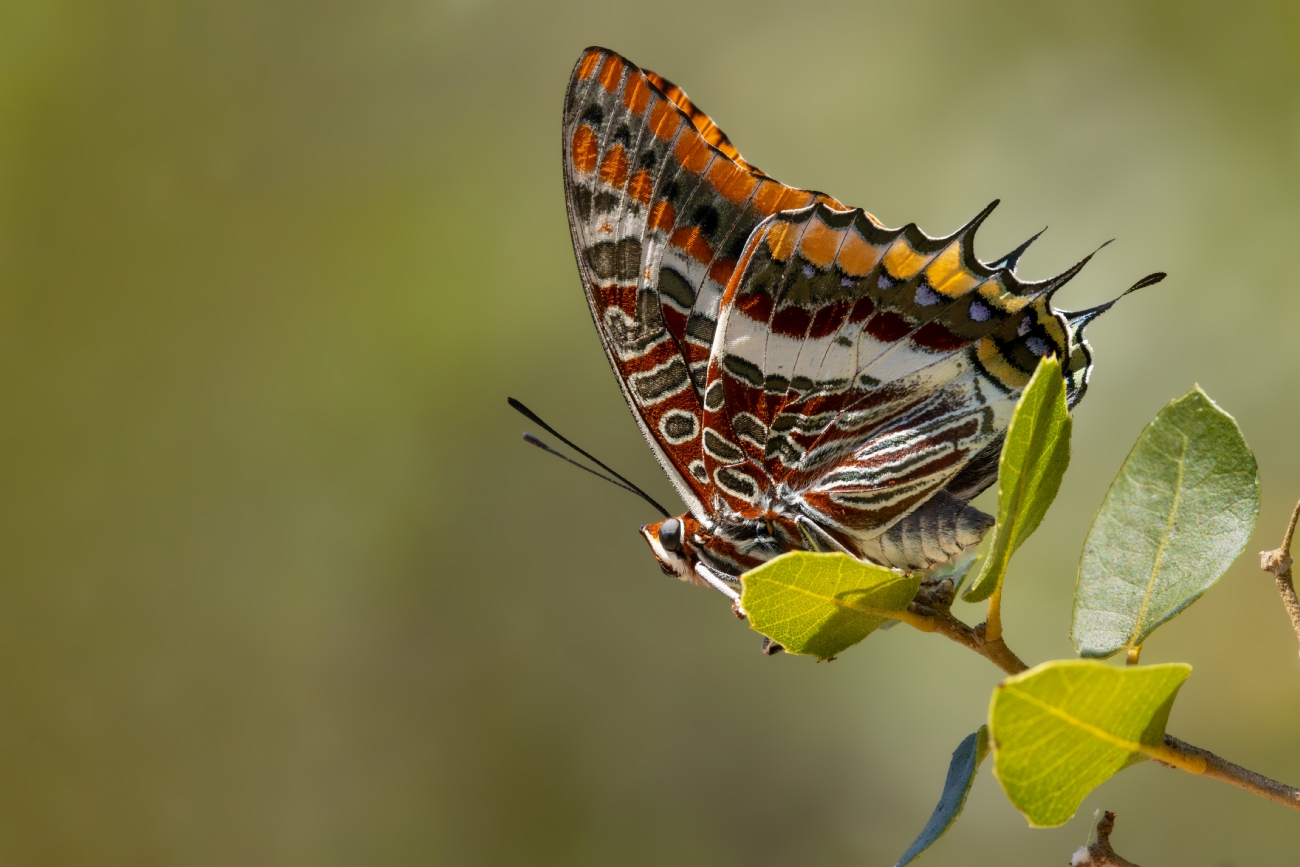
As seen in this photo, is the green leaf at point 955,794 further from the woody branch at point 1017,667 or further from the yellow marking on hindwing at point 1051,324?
the yellow marking on hindwing at point 1051,324

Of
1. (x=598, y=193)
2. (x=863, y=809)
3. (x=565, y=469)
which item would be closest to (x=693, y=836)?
(x=863, y=809)

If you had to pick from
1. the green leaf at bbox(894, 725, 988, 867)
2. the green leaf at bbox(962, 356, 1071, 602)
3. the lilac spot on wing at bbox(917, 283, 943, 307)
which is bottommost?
the green leaf at bbox(894, 725, 988, 867)

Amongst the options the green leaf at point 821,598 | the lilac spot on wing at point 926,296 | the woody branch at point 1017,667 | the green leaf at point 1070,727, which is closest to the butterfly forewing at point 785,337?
the lilac spot on wing at point 926,296

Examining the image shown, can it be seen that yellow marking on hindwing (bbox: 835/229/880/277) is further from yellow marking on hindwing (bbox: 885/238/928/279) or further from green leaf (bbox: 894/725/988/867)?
green leaf (bbox: 894/725/988/867)

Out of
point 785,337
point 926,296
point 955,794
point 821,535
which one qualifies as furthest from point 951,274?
point 955,794

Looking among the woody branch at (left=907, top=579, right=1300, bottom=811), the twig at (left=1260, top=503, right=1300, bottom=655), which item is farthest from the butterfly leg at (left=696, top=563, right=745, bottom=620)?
the twig at (left=1260, top=503, right=1300, bottom=655)

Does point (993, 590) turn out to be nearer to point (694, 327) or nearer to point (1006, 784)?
point (1006, 784)
